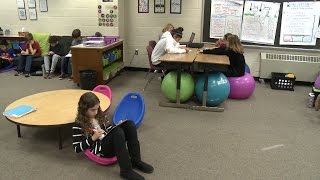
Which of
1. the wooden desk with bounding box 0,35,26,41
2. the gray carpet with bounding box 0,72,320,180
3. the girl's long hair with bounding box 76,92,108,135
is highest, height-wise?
the wooden desk with bounding box 0,35,26,41

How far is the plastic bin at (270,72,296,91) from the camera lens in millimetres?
5086

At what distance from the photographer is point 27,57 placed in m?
5.92

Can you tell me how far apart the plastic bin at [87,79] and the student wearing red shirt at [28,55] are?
5.85 ft

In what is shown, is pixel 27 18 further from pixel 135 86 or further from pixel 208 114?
pixel 208 114

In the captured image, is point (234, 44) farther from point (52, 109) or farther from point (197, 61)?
point (52, 109)

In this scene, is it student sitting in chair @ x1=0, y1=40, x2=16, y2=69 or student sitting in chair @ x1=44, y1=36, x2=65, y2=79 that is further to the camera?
student sitting in chair @ x1=0, y1=40, x2=16, y2=69

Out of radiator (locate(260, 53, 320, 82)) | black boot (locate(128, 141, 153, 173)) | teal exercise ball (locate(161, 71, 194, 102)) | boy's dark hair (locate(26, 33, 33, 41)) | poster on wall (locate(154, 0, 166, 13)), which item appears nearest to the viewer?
black boot (locate(128, 141, 153, 173))

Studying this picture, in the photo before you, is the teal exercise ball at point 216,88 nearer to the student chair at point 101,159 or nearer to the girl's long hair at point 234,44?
the girl's long hair at point 234,44

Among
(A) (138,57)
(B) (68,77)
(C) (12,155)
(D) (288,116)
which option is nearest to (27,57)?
(B) (68,77)

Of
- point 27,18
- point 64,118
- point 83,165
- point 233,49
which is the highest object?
point 27,18

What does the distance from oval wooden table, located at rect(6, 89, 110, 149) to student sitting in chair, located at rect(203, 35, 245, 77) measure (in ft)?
6.48

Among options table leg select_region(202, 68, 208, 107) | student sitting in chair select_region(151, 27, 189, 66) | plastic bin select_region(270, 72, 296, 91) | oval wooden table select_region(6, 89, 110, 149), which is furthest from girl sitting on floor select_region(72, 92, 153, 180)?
plastic bin select_region(270, 72, 296, 91)

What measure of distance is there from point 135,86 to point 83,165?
8.87 ft

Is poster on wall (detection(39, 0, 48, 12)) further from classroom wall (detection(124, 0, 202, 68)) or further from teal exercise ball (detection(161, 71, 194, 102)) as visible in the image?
teal exercise ball (detection(161, 71, 194, 102))
